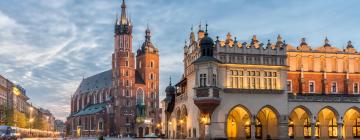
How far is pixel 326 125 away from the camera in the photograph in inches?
3078

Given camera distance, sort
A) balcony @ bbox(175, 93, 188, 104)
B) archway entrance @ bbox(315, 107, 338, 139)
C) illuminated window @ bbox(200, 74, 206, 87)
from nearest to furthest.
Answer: illuminated window @ bbox(200, 74, 206, 87)
archway entrance @ bbox(315, 107, 338, 139)
balcony @ bbox(175, 93, 188, 104)

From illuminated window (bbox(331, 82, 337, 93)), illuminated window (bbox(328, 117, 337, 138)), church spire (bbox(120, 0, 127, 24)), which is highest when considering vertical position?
church spire (bbox(120, 0, 127, 24))

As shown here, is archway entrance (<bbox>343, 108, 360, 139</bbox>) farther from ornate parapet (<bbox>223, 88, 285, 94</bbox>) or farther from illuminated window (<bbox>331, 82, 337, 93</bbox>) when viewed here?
ornate parapet (<bbox>223, 88, 285, 94</bbox>)

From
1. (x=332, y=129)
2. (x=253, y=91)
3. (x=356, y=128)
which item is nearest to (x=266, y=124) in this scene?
(x=253, y=91)

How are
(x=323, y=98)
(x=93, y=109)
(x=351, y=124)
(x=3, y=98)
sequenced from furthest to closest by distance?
(x=93, y=109) → (x=3, y=98) → (x=351, y=124) → (x=323, y=98)

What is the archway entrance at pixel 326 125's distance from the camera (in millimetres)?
77887

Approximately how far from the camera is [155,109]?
593ft

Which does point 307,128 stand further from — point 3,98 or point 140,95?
point 140,95

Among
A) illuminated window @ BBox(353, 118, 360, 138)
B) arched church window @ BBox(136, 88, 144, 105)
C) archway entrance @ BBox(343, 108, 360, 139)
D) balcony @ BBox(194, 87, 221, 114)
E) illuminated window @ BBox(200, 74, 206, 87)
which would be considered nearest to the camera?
balcony @ BBox(194, 87, 221, 114)

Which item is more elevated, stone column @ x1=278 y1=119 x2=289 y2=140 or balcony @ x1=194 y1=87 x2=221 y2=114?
balcony @ x1=194 y1=87 x2=221 y2=114

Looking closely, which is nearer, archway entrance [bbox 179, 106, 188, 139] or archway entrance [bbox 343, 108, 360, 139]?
archway entrance [bbox 343, 108, 360, 139]

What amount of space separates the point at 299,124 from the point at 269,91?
878cm

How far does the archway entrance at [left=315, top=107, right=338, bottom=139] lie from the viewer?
256 feet

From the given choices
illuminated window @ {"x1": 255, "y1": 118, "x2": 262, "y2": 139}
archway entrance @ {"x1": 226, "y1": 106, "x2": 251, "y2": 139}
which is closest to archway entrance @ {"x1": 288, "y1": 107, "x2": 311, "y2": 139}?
illuminated window @ {"x1": 255, "y1": 118, "x2": 262, "y2": 139}
